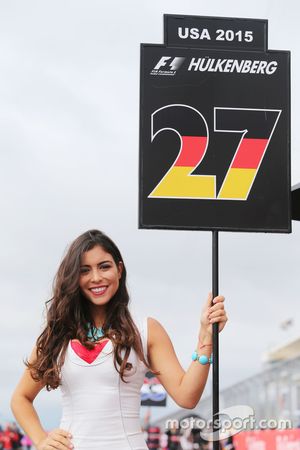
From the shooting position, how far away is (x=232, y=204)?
14.3 feet

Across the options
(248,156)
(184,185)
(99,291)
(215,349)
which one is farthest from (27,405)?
(248,156)

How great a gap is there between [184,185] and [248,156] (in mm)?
317

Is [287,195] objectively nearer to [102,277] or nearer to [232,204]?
[232,204]

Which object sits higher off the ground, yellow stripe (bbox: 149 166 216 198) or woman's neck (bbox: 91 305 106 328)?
yellow stripe (bbox: 149 166 216 198)

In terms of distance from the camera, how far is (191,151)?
14.2 ft

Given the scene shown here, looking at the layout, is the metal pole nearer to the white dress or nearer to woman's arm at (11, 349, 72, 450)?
the white dress

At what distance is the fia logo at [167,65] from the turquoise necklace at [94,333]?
1314 millimetres

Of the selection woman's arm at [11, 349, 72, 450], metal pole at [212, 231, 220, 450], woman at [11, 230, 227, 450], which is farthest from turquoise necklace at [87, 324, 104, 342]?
metal pole at [212, 231, 220, 450]

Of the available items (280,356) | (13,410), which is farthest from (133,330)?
(280,356)

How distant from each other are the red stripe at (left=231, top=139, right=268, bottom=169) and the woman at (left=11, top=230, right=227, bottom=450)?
0.82m

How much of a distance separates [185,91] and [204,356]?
132 cm

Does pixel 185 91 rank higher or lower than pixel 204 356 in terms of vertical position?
higher

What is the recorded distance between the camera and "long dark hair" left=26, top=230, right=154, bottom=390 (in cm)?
361

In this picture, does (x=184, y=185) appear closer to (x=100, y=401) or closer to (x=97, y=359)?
(x=97, y=359)
